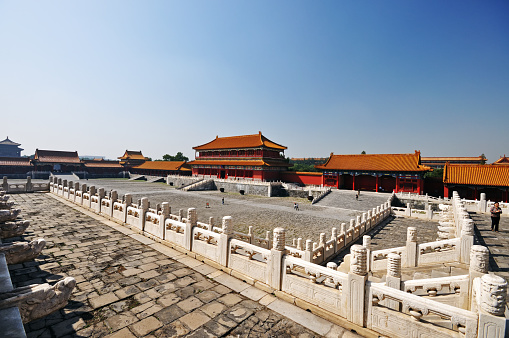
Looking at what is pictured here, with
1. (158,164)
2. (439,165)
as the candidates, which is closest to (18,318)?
(158,164)

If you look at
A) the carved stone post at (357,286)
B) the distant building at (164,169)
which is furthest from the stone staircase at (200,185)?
the carved stone post at (357,286)

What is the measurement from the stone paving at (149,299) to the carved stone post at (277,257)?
34cm

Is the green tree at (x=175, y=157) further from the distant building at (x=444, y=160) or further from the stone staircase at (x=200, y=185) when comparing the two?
the distant building at (x=444, y=160)

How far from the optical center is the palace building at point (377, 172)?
27.9m

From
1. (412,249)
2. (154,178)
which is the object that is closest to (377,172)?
(412,249)

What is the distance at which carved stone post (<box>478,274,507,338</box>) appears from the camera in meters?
3.17

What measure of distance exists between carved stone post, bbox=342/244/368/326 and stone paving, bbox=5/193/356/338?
338mm

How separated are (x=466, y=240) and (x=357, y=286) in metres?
4.63

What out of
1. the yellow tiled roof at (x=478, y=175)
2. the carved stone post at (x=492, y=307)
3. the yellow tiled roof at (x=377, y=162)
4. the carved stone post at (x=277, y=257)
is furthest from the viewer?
the yellow tiled roof at (x=377, y=162)

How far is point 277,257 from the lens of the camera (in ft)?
18.2

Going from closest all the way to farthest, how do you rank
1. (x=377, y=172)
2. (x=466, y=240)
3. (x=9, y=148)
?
1. (x=466, y=240)
2. (x=377, y=172)
3. (x=9, y=148)

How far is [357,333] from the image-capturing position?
432 cm

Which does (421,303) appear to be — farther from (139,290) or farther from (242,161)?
(242,161)

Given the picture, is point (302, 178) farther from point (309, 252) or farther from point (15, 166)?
point (15, 166)
